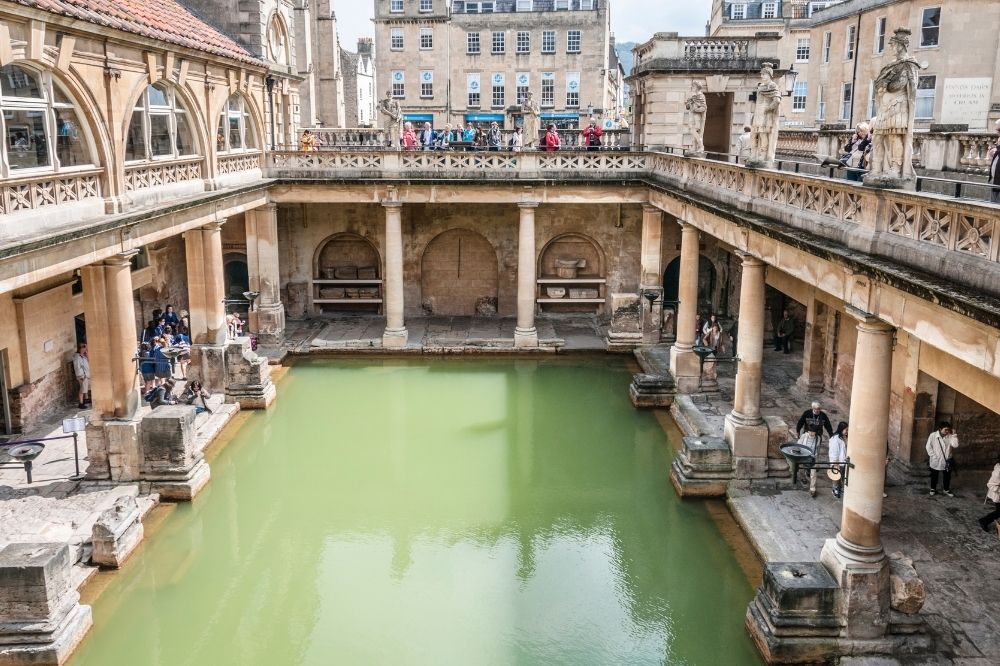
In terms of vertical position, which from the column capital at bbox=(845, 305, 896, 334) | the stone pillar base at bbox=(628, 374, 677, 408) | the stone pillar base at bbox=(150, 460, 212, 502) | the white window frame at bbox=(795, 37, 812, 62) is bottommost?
the stone pillar base at bbox=(150, 460, 212, 502)

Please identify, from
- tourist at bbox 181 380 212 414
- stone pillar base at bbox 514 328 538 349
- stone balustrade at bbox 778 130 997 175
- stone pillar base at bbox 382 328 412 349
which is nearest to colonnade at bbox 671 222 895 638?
stone balustrade at bbox 778 130 997 175

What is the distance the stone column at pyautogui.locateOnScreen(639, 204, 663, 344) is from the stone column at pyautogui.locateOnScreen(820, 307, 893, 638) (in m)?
14.0

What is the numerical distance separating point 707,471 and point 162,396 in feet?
38.3

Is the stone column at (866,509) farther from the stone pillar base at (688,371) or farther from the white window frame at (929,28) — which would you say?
the white window frame at (929,28)

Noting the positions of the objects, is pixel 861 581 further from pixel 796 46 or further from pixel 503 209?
pixel 796 46

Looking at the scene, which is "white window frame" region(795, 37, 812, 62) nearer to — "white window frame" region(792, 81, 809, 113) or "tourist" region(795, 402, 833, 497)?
"white window frame" region(792, 81, 809, 113)

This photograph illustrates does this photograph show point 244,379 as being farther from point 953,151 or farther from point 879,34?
point 879,34

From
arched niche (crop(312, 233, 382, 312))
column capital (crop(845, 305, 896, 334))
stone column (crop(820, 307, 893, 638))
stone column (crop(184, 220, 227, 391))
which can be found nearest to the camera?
column capital (crop(845, 305, 896, 334))

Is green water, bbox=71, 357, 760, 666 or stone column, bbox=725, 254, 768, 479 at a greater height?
stone column, bbox=725, 254, 768, 479

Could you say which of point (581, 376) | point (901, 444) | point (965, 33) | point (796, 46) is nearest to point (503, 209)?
point (581, 376)

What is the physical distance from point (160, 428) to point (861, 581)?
40.1ft

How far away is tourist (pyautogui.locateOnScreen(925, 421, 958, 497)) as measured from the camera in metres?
14.8

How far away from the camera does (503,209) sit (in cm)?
2998

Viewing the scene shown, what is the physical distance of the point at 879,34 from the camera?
26578 mm
